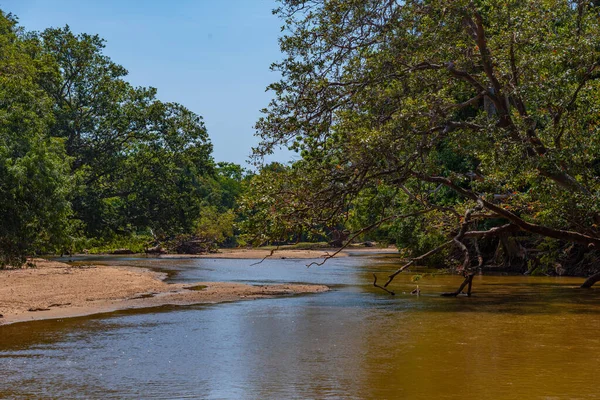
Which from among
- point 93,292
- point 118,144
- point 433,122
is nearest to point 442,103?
point 433,122

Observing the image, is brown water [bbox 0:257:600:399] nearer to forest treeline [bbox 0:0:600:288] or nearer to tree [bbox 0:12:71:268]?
forest treeline [bbox 0:0:600:288]

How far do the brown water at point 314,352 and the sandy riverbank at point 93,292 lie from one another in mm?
1262

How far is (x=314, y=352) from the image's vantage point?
11695 millimetres

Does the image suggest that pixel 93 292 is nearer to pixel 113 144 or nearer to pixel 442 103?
pixel 442 103

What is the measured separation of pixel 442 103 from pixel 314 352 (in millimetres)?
8178

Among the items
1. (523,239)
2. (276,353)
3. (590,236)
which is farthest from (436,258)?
(276,353)

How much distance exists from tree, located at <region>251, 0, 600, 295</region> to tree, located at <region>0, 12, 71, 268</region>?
33.6ft

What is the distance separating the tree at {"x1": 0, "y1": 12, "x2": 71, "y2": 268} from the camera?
78.1 feet

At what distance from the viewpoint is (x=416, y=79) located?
59.8ft

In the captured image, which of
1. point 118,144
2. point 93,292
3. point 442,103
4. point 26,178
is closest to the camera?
point 442,103

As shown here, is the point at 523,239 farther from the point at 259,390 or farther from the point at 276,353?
the point at 259,390

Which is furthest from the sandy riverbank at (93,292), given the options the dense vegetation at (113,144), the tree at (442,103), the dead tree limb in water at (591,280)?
the dense vegetation at (113,144)

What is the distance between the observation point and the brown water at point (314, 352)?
896 cm

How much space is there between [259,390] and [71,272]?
67.2 feet
